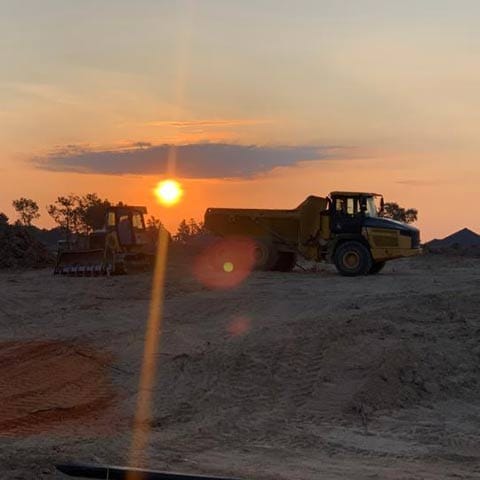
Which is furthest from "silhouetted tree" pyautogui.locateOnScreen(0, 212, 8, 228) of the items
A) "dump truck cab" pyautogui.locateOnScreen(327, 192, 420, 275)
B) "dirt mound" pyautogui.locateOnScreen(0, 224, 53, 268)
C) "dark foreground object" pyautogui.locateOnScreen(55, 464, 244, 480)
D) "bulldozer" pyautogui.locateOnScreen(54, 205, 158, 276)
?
"dark foreground object" pyautogui.locateOnScreen(55, 464, 244, 480)

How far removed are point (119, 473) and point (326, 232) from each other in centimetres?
1867

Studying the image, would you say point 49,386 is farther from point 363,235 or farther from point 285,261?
point 285,261

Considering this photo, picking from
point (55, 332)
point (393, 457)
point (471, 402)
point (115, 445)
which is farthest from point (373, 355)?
point (55, 332)

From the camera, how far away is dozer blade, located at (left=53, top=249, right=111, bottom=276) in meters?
26.9

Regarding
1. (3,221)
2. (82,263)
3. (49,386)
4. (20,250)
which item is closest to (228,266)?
(82,263)

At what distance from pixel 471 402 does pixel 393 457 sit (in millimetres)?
3068

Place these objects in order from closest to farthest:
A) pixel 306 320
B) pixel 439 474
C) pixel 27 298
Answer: pixel 439 474, pixel 306 320, pixel 27 298

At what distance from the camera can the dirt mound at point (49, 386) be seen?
977cm

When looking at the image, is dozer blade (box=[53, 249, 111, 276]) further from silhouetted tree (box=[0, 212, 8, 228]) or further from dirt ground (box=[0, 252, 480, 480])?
silhouetted tree (box=[0, 212, 8, 228])

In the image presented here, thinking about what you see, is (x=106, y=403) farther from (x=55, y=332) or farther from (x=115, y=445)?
(x=55, y=332)

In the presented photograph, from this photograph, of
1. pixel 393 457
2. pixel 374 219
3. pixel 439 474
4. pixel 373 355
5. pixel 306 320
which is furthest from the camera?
pixel 374 219

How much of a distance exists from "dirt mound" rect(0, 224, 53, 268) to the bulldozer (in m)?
7.38

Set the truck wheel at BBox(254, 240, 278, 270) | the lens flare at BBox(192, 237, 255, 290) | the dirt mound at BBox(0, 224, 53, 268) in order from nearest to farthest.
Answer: the truck wheel at BBox(254, 240, 278, 270)
the lens flare at BBox(192, 237, 255, 290)
the dirt mound at BBox(0, 224, 53, 268)

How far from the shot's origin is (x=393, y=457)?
7.91 meters
